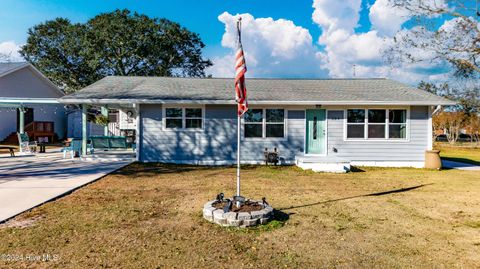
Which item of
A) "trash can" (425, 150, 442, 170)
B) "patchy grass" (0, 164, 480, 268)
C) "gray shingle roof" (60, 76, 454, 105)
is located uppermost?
"gray shingle roof" (60, 76, 454, 105)

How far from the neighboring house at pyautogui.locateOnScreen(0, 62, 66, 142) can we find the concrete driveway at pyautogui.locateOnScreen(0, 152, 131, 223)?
9.80m

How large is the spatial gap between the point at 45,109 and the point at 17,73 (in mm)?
3564

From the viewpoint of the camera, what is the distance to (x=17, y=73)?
2077cm

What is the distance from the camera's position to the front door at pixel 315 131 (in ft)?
41.9

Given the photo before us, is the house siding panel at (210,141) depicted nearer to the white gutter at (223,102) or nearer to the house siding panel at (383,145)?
the white gutter at (223,102)

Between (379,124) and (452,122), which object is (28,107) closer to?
(379,124)

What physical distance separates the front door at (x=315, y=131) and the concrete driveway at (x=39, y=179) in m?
7.60

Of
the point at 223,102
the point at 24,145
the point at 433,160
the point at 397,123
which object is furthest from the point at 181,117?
the point at 433,160

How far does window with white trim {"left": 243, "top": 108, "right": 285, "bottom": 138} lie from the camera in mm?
12680

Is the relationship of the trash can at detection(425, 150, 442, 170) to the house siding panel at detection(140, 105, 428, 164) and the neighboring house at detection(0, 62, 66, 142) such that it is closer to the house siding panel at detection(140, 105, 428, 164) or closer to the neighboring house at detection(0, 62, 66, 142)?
the house siding panel at detection(140, 105, 428, 164)

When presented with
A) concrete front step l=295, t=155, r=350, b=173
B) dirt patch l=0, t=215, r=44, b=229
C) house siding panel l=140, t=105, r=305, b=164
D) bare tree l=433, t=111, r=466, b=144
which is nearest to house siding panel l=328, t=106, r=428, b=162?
concrete front step l=295, t=155, r=350, b=173

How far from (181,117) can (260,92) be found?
3.64 metres

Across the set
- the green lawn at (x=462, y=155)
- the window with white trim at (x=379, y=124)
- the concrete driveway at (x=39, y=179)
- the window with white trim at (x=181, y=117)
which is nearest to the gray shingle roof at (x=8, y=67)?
the concrete driveway at (x=39, y=179)

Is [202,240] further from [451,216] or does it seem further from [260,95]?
[260,95]
